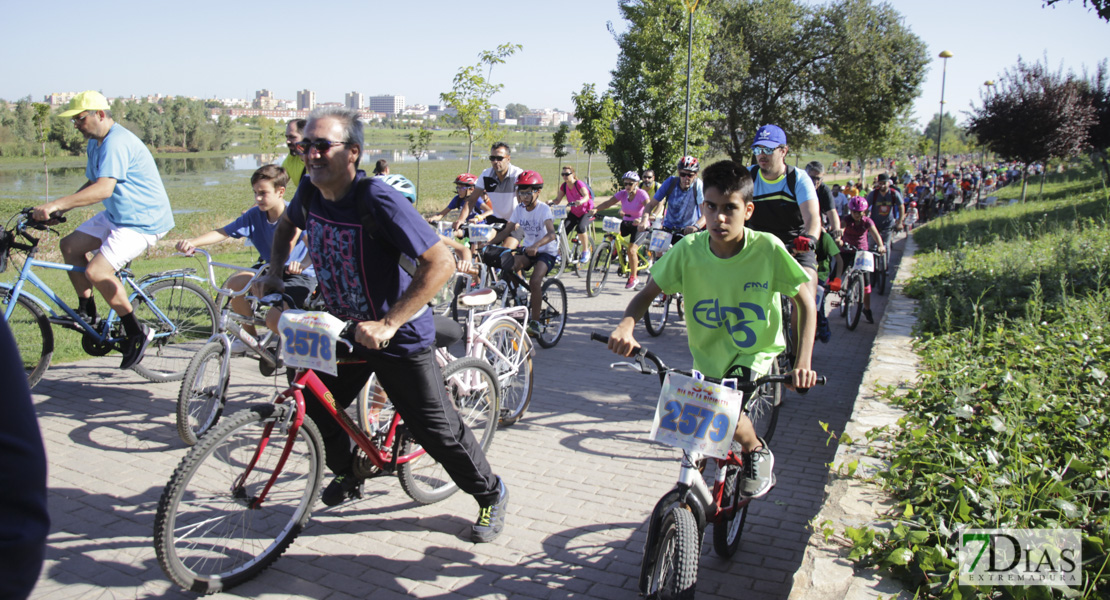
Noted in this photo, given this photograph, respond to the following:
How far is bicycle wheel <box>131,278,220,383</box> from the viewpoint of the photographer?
6590 mm

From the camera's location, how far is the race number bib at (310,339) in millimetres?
3355

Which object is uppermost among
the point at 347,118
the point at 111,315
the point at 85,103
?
the point at 85,103

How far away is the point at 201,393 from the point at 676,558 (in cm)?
371

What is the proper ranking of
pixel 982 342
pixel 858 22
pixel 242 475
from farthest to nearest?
1. pixel 858 22
2. pixel 982 342
3. pixel 242 475

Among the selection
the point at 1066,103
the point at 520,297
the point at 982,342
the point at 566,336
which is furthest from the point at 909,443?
the point at 1066,103

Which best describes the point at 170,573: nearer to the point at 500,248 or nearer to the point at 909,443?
the point at 909,443

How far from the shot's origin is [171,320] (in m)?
6.65

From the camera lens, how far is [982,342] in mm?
5984

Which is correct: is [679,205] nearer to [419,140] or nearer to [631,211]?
[631,211]

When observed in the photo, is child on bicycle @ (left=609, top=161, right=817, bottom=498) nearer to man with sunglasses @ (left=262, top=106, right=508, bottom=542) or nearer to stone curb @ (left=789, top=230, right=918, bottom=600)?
stone curb @ (left=789, top=230, right=918, bottom=600)

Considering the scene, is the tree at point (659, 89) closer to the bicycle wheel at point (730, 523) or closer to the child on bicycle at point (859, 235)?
the child on bicycle at point (859, 235)

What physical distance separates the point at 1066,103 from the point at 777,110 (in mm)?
13449

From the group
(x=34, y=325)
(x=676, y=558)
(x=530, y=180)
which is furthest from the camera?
(x=530, y=180)

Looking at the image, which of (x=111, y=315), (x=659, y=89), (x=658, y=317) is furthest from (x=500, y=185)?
(x=659, y=89)
